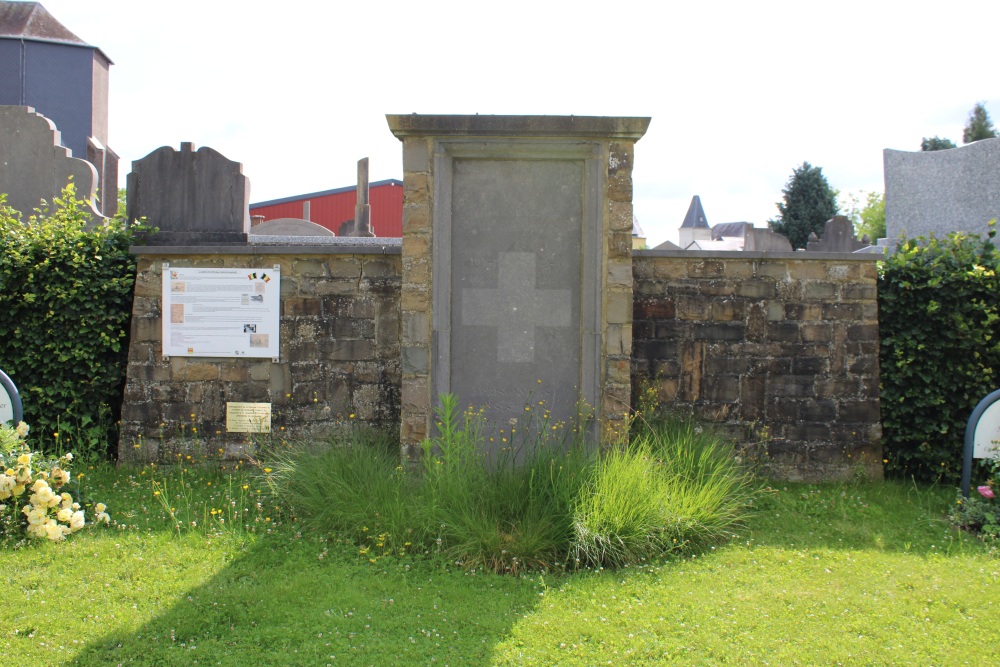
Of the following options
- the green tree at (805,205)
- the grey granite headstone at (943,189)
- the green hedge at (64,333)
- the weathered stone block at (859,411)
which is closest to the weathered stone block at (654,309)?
the weathered stone block at (859,411)

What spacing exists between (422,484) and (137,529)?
6.23ft

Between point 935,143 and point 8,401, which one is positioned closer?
point 8,401

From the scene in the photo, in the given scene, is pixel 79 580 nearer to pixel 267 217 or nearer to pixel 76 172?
pixel 76 172

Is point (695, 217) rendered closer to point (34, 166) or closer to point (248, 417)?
point (34, 166)

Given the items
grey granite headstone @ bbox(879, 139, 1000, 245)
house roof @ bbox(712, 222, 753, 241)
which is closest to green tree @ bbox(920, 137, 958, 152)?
house roof @ bbox(712, 222, 753, 241)

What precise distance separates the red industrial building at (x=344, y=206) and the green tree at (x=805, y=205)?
15517mm

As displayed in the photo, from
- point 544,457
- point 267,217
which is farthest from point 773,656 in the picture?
point 267,217

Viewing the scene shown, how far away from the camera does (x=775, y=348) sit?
6703 mm

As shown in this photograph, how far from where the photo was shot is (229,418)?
6.76 metres

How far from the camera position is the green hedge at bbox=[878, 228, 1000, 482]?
6516 millimetres

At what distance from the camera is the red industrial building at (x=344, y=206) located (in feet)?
87.8

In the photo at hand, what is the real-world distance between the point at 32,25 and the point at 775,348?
970 inches

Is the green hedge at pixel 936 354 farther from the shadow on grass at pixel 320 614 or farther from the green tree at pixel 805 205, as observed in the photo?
the green tree at pixel 805 205

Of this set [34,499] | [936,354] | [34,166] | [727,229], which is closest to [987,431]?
[936,354]
